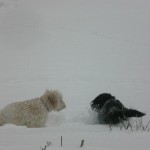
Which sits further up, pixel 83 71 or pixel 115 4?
pixel 115 4

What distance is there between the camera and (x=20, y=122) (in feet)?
17.3

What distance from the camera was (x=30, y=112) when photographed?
5.43 m

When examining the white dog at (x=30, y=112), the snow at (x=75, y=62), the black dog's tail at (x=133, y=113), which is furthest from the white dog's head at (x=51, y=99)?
the black dog's tail at (x=133, y=113)

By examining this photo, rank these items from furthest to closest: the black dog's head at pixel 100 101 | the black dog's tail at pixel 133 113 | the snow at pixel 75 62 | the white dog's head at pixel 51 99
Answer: the black dog's head at pixel 100 101
the white dog's head at pixel 51 99
the black dog's tail at pixel 133 113
the snow at pixel 75 62

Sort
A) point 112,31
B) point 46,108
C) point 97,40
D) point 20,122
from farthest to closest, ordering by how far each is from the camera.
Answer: point 112,31 < point 97,40 < point 46,108 < point 20,122

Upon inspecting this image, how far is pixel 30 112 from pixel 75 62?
5.02 m

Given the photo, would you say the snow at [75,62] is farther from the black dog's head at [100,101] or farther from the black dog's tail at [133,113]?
the black dog's tail at [133,113]

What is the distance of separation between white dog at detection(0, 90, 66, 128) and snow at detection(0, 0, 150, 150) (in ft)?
0.94

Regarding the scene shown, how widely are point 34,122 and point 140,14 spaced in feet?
34.6

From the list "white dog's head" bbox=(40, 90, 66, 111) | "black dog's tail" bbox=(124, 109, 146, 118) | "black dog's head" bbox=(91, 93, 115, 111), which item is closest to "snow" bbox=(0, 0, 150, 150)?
"black dog's head" bbox=(91, 93, 115, 111)

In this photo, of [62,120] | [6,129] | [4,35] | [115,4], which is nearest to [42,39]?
[4,35]

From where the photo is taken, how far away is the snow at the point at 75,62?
12.3ft

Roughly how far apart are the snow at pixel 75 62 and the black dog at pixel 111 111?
208mm

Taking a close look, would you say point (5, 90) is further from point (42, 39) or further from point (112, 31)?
point (112, 31)
